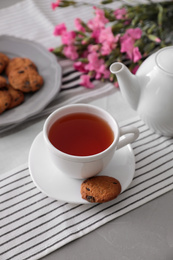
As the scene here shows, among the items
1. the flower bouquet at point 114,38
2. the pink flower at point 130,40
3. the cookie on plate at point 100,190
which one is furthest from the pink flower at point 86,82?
the cookie on plate at point 100,190

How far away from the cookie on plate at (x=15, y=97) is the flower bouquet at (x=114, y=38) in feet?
0.58

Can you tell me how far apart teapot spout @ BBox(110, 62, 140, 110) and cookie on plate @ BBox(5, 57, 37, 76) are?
0.26 m

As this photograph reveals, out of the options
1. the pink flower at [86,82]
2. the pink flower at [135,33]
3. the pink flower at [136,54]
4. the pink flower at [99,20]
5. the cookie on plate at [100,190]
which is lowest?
the cookie on plate at [100,190]

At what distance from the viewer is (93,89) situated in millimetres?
829

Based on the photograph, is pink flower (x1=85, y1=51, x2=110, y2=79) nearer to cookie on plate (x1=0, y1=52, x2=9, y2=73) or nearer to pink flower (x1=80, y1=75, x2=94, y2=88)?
pink flower (x1=80, y1=75, x2=94, y2=88)

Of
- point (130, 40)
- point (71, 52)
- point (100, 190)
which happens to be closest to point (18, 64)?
point (71, 52)

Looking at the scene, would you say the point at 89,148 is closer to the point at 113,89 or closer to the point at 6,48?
the point at 113,89

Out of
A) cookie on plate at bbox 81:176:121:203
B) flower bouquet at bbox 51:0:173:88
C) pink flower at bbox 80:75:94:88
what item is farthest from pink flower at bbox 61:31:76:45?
cookie on plate at bbox 81:176:121:203

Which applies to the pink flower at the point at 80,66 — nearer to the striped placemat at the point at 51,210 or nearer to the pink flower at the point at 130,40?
the pink flower at the point at 130,40

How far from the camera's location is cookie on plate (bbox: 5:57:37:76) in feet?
2.55

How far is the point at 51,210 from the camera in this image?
22.8 inches

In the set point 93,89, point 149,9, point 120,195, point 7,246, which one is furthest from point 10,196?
point 149,9

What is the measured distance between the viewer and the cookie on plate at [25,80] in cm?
73

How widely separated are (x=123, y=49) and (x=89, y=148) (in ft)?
1.12
